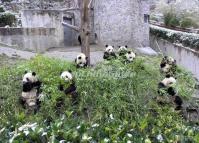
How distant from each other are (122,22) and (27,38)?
399cm

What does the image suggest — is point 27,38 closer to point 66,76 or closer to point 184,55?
point 184,55

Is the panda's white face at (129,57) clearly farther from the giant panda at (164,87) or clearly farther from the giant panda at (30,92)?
the giant panda at (30,92)

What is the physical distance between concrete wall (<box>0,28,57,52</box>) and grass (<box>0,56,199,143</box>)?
8.97 m

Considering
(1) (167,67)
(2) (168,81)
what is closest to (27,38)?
(1) (167,67)

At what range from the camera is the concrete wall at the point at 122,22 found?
658 inches

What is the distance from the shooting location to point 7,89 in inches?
263

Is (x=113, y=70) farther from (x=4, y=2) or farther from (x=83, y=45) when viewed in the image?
Result: (x=4, y=2)

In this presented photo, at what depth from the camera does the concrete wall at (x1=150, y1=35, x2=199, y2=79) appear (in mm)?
12312

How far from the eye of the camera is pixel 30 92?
6781 millimetres

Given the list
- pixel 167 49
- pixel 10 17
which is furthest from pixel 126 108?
pixel 10 17

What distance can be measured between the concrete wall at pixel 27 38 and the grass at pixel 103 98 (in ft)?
29.4

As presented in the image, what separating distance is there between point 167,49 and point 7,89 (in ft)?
32.0

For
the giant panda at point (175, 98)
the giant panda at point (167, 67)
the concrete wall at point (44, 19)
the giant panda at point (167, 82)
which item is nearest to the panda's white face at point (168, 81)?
the giant panda at point (167, 82)

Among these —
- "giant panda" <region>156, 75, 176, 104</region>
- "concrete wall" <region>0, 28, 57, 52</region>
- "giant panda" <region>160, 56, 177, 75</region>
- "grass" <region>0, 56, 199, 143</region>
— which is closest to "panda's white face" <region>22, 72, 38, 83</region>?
"grass" <region>0, 56, 199, 143</region>
